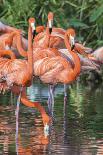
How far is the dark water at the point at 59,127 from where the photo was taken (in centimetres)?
886

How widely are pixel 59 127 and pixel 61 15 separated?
8.69 meters

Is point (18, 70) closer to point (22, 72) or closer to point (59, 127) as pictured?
point (22, 72)

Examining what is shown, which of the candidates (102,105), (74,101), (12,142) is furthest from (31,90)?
(12,142)

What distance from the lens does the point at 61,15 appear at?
18.9 m

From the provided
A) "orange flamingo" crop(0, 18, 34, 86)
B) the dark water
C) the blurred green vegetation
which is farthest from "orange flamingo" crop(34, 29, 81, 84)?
the blurred green vegetation

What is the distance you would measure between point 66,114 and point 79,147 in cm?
287

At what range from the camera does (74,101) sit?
44.5 ft

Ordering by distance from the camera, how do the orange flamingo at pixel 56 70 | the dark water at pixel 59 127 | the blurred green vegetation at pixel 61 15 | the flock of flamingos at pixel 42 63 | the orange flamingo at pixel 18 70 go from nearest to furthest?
the dark water at pixel 59 127 → the orange flamingo at pixel 18 70 → the flock of flamingos at pixel 42 63 → the orange flamingo at pixel 56 70 → the blurred green vegetation at pixel 61 15

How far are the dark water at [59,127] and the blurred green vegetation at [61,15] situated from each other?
4.45 metres

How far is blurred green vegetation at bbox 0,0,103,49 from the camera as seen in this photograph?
18703 millimetres

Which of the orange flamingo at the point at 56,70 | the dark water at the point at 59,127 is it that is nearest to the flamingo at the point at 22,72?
the dark water at the point at 59,127

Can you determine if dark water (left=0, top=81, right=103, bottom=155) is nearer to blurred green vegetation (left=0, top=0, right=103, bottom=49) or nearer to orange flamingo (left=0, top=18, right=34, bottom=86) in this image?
orange flamingo (left=0, top=18, right=34, bottom=86)

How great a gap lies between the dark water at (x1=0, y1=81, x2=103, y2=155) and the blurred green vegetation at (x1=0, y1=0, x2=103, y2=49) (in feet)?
14.6

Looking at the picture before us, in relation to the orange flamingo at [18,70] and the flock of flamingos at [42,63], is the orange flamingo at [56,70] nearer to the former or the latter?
the flock of flamingos at [42,63]
